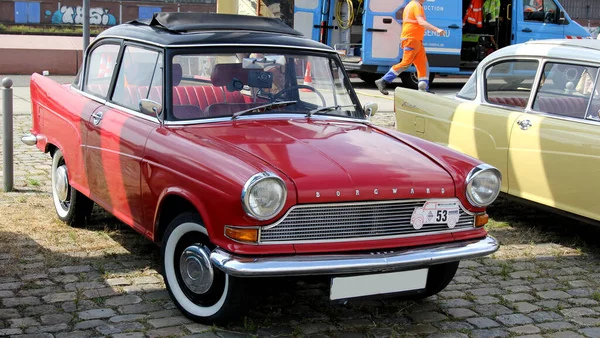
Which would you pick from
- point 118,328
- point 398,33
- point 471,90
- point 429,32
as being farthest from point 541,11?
point 118,328

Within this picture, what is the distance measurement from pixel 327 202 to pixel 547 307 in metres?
1.81

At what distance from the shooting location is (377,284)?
423 centimetres

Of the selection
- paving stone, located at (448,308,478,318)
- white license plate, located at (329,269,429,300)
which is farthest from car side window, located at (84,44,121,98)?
paving stone, located at (448,308,478,318)

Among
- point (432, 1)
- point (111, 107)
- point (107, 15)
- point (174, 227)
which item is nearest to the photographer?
point (174, 227)

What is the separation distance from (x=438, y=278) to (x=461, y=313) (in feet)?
0.82

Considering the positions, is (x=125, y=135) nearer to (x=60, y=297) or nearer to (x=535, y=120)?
(x=60, y=297)

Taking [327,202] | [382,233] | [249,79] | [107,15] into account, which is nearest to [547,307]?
[382,233]

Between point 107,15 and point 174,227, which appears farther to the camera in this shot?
point 107,15

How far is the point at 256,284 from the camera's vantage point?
430 centimetres

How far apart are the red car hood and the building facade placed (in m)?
37.7

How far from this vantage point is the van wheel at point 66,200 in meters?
6.14

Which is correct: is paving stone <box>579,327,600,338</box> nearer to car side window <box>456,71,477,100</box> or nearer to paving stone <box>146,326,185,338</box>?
paving stone <box>146,326,185,338</box>

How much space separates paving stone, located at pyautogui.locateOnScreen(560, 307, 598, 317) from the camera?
4.95 metres

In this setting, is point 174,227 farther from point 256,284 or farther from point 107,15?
point 107,15
